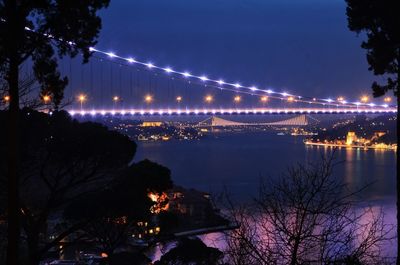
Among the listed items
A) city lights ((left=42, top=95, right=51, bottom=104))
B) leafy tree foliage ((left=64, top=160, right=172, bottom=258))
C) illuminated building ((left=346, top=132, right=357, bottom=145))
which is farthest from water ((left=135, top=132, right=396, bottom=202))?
city lights ((left=42, top=95, right=51, bottom=104))

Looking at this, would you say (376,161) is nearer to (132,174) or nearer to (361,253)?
(132,174)

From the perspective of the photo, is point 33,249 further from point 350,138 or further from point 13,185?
point 350,138

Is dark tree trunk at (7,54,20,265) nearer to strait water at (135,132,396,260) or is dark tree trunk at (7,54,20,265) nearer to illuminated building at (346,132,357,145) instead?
strait water at (135,132,396,260)

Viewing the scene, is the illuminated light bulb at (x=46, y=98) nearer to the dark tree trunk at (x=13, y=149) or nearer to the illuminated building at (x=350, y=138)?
the dark tree trunk at (x=13, y=149)

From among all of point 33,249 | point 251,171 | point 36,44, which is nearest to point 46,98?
point 36,44

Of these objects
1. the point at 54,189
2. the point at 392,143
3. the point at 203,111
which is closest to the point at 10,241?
the point at 54,189
